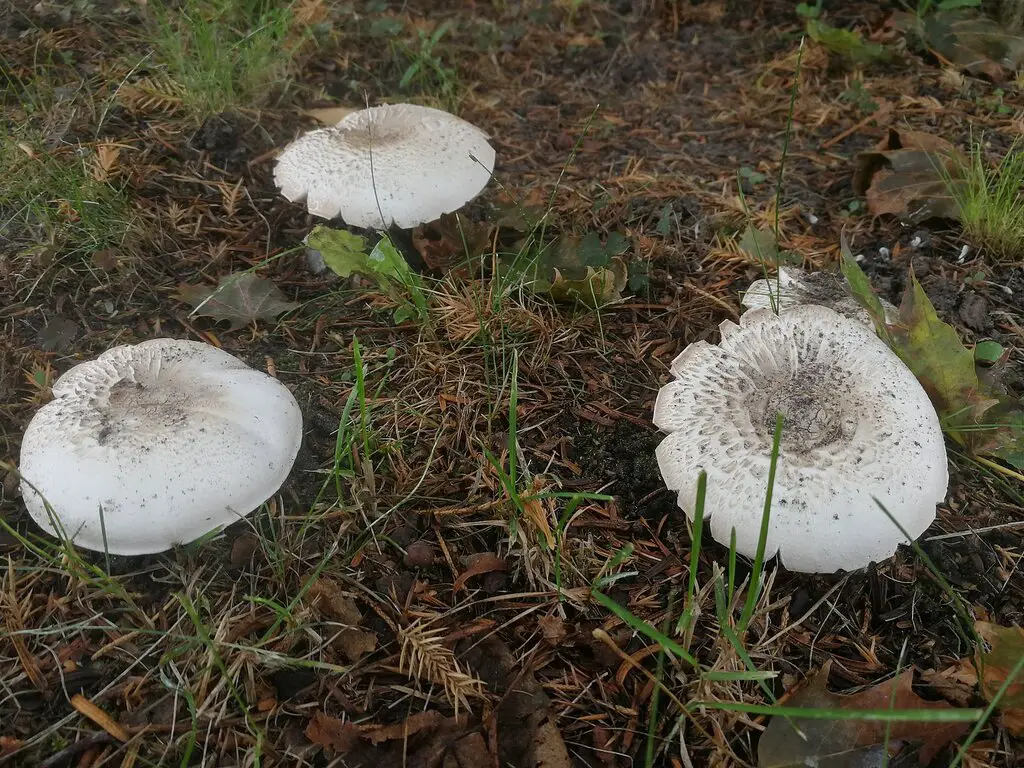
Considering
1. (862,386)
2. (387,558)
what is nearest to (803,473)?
(862,386)

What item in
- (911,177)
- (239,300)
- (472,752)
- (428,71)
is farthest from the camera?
(428,71)

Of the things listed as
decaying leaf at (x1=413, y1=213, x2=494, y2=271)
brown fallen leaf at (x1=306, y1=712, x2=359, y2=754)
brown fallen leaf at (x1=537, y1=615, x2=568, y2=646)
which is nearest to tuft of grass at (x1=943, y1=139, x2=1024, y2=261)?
decaying leaf at (x1=413, y1=213, x2=494, y2=271)

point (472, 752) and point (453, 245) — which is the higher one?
point (453, 245)

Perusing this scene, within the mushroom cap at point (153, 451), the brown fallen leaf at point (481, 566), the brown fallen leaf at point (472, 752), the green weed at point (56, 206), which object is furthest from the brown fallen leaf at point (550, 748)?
the green weed at point (56, 206)

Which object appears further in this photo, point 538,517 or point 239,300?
Result: point 239,300

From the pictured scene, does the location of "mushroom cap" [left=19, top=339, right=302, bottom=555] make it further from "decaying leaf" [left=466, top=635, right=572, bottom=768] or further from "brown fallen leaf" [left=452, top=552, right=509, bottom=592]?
"decaying leaf" [left=466, top=635, right=572, bottom=768]

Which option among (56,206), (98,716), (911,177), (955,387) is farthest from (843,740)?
(56,206)

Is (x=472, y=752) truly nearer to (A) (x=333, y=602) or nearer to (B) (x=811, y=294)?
(A) (x=333, y=602)
